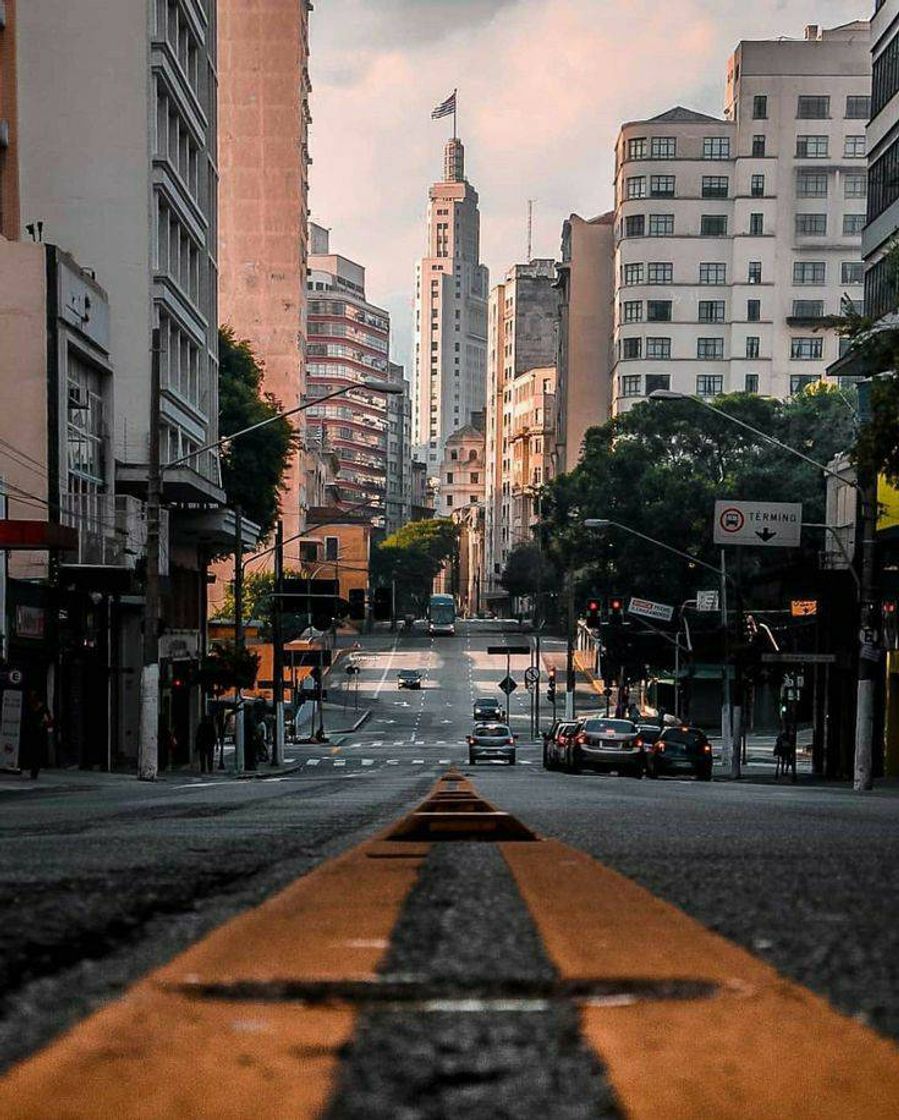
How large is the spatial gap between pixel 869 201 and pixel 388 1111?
49.5 metres

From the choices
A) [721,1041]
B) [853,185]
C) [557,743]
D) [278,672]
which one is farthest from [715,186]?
[721,1041]

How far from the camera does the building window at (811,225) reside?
126875mm

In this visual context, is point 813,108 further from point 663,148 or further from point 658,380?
point 658,380

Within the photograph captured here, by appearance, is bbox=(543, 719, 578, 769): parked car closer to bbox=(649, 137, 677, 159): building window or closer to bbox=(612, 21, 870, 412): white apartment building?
bbox=(612, 21, 870, 412): white apartment building

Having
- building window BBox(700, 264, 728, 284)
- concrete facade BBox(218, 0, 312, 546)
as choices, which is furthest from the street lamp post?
concrete facade BBox(218, 0, 312, 546)

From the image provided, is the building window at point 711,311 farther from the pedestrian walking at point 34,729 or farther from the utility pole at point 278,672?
the pedestrian walking at point 34,729

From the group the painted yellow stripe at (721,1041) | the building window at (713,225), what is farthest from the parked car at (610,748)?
the building window at (713,225)

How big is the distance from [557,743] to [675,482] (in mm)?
34744

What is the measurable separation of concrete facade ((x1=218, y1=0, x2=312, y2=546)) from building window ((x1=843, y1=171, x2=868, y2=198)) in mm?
48258

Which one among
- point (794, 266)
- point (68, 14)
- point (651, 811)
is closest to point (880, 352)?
point (651, 811)

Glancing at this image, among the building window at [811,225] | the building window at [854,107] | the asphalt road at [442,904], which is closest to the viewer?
the asphalt road at [442,904]

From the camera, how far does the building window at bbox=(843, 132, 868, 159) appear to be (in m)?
126

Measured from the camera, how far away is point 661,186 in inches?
5030

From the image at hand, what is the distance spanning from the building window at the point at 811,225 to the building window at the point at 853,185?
2.62m
